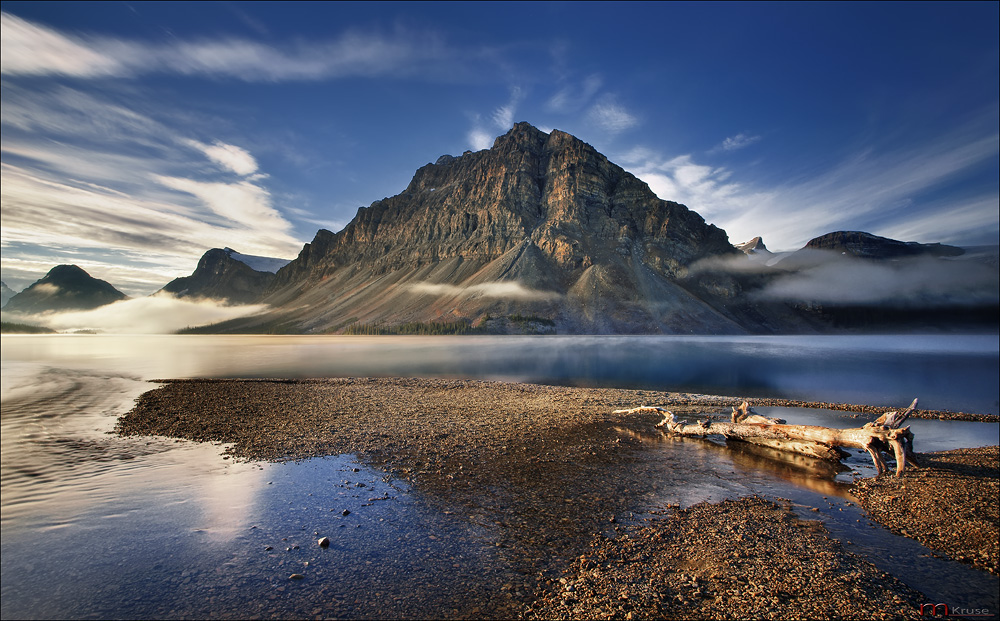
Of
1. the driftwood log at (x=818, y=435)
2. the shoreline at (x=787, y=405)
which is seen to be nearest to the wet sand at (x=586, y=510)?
the driftwood log at (x=818, y=435)

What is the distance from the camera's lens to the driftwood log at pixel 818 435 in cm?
1133

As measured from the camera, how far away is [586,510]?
9.17 m

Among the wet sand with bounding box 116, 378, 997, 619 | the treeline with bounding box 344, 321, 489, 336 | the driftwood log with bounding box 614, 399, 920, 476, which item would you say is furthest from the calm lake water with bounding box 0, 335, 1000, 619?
the treeline with bounding box 344, 321, 489, 336

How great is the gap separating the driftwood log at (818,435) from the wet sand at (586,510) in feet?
2.76

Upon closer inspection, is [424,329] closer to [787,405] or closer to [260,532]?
[787,405]

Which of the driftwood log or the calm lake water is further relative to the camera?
the driftwood log

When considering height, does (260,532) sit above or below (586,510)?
below

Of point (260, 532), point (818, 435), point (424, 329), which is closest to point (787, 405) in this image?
point (818, 435)

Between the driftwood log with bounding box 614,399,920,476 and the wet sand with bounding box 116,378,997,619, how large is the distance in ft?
2.76

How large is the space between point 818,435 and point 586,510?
8983 millimetres

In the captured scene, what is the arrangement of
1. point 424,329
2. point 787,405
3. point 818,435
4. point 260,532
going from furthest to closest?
point 424,329, point 787,405, point 818,435, point 260,532

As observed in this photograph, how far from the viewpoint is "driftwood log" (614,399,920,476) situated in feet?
37.2

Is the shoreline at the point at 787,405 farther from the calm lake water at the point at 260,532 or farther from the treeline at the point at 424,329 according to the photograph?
the treeline at the point at 424,329

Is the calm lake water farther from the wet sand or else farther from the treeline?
the treeline
